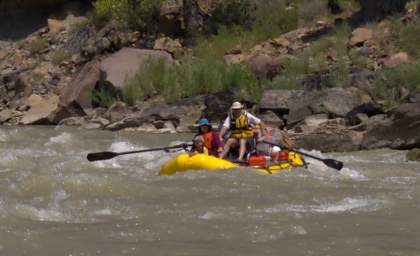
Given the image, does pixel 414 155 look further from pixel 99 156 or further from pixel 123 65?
pixel 123 65

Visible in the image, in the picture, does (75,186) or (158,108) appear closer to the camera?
(75,186)

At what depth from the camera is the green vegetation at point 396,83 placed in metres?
14.9

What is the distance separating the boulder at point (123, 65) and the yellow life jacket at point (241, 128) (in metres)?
9.17

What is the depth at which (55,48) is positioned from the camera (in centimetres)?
2803

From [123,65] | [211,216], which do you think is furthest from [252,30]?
[211,216]

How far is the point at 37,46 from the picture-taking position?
28203 mm

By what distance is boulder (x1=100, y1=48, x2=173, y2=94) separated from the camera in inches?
775

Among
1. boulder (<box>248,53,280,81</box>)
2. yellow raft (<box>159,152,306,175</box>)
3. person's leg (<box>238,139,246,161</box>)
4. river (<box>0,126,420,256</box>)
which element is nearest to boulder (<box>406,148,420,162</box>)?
river (<box>0,126,420,256</box>)

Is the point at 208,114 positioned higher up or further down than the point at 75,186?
further down

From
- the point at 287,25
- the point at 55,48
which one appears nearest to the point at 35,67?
the point at 55,48

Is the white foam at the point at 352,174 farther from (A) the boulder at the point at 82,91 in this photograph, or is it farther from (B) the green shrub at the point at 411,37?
(A) the boulder at the point at 82,91

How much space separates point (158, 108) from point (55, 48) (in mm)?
11710

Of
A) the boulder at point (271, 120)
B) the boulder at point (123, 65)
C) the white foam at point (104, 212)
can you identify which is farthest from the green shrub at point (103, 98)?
the white foam at point (104, 212)

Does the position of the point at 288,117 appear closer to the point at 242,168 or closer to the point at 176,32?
the point at 242,168
